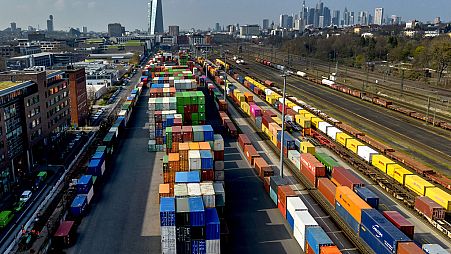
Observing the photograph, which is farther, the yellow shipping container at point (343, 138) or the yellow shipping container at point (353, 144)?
the yellow shipping container at point (343, 138)

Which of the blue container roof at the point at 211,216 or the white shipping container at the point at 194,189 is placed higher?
the white shipping container at the point at 194,189

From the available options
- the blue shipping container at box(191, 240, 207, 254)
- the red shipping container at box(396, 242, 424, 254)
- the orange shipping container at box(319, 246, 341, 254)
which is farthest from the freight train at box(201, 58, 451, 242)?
the blue shipping container at box(191, 240, 207, 254)

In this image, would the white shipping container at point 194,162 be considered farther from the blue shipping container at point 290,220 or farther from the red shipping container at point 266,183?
the red shipping container at point 266,183

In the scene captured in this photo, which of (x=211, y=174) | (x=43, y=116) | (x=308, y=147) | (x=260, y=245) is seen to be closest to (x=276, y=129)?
(x=308, y=147)

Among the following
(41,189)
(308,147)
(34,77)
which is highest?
(34,77)

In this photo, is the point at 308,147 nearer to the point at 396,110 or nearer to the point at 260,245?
the point at 260,245

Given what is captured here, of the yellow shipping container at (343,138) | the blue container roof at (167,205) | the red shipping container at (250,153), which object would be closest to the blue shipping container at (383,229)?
the blue container roof at (167,205)
